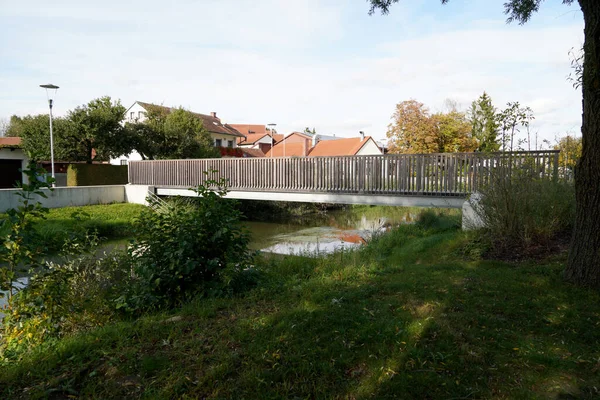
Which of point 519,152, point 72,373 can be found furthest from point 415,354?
point 519,152

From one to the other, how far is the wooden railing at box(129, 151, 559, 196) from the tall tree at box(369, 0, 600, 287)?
2.98m

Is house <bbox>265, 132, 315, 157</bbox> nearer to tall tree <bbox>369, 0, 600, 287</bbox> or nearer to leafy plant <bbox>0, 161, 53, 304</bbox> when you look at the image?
tall tree <bbox>369, 0, 600, 287</bbox>

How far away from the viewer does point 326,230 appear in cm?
1836

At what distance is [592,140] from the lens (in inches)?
167

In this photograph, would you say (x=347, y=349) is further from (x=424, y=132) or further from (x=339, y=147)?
(x=339, y=147)

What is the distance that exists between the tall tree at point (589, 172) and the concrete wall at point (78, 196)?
746 inches

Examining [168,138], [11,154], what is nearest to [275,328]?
[168,138]

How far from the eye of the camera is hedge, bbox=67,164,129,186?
21.6m

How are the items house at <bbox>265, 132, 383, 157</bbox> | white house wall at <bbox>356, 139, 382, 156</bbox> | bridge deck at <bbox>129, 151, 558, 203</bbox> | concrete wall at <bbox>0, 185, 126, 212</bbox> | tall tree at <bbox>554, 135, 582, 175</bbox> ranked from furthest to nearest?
white house wall at <bbox>356, 139, 382, 156</bbox>
house at <bbox>265, 132, 383, 157</bbox>
concrete wall at <bbox>0, 185, 126, 212</bbox>
bridge deck at <bbox>129, 151, 558, 203</bbox>
tall tree at <bbox>554, 135, 582, 175</bbox>

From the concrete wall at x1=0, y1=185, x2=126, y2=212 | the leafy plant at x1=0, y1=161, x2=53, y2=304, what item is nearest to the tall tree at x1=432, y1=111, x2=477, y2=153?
the concrete wall at x1=0, y1=185, x2=126, y2=212

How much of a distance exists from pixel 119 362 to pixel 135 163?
20711 millimetres

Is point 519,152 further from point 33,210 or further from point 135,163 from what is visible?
point 135,163

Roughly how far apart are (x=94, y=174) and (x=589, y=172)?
2348 cm

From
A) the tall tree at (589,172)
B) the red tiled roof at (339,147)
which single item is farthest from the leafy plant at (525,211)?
the red tiled roof at (339,147)
